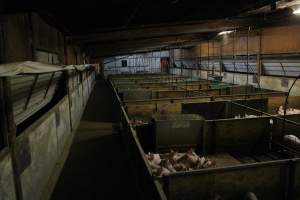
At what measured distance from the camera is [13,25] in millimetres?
2826

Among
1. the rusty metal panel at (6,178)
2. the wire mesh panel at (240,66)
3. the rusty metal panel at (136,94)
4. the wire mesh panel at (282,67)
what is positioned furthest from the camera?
the wire mesh panel at (240,66)

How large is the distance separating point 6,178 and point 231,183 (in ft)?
6.35

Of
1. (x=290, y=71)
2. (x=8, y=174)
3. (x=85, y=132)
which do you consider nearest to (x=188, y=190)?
(x=8, y=174)

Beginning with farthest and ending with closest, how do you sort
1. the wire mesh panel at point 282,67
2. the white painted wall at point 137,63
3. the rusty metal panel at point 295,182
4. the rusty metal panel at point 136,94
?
the white painted wall at point 137,63 < the wire mesh panel at point 282,67 < the rusty metal panel at point 136,94 < the rusty metal panel at point 295,182

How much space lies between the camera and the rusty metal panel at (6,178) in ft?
6.67

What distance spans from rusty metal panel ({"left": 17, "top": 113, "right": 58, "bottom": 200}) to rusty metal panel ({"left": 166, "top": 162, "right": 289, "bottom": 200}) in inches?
63.1

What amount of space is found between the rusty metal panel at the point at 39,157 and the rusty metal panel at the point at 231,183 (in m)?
1.60

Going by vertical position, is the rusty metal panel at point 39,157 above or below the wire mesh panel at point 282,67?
below

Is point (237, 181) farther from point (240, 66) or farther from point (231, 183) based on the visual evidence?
point (240, 66)

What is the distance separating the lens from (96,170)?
4.06m

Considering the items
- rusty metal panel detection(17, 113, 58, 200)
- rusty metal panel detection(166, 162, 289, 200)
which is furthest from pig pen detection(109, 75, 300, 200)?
rusty metal panel detection(17, 113, 58, 200)

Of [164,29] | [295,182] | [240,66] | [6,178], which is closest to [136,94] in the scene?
[164,29]

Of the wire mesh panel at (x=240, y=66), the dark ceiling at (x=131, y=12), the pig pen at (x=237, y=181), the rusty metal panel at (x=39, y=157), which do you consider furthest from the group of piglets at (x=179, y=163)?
the wire mesh panel at (x=240, y=66)

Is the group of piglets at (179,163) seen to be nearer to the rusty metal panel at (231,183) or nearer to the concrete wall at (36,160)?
the rusty metal panel at (231,183)
